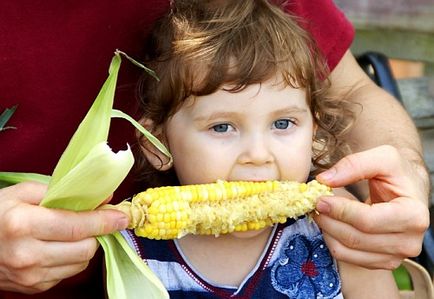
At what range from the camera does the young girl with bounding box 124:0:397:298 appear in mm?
2035

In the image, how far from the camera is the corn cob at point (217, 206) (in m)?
1.91

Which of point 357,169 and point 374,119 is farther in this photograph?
point 374,119

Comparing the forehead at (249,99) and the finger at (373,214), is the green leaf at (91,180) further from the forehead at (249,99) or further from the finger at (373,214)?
the finger at (373,214)

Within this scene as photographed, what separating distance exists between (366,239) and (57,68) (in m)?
0.84

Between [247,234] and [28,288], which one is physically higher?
[28,288]

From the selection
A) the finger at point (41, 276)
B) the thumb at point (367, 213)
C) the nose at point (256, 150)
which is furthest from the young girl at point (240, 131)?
the finger at point (41, 276)

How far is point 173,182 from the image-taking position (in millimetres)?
2377

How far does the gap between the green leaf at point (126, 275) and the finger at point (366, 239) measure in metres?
0.42

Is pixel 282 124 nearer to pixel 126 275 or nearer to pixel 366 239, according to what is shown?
pixel 366 239

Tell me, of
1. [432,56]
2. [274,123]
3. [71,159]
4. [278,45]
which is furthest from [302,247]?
[432,56]

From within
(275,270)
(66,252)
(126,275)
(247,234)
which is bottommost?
(275,270)

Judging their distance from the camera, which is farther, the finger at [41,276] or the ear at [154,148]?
the ear at [154,148]

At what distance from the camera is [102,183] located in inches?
70.5

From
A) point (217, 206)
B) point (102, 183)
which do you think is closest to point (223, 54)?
point (217, 206)
